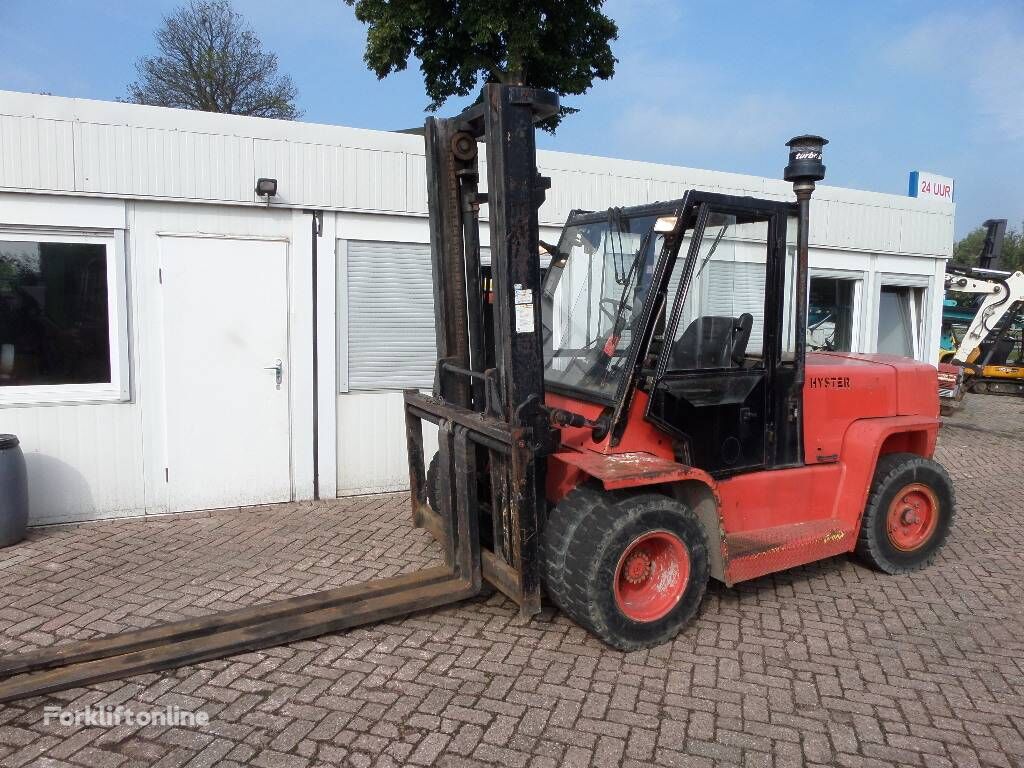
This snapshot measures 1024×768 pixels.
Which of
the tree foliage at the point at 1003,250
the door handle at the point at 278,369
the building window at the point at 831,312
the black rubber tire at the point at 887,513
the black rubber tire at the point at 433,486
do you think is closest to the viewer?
the black rubber tire at the point at 887,513

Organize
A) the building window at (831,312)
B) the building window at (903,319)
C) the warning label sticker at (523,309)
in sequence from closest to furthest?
the warning label sticker at (523,309) → the building window at (831,312) → the building window at (903,319)

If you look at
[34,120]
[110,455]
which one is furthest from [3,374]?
[34,120]

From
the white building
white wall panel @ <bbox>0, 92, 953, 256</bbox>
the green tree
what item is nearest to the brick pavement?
the white building

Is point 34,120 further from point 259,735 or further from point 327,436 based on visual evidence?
point 259,735

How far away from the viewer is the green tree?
13406 millimetres

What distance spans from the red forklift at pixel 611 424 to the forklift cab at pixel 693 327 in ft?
0.04

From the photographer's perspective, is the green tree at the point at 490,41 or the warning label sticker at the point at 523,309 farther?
the green tree at the point at 490,41

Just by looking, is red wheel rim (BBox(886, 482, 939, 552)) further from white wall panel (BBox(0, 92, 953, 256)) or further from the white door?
the white door

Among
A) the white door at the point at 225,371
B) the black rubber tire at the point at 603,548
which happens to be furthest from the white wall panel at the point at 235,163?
the black rubber tire at the point at 603,548

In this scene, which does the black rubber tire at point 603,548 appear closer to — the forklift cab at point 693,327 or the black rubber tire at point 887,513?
the forklift cab at point 693,327

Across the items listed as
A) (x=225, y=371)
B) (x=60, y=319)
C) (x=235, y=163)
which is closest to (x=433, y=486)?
(x=225, y=371)

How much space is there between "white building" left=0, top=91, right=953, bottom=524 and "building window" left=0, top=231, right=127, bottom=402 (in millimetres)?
12

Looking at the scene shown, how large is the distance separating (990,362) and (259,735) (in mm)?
19113

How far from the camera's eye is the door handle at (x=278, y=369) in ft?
22.4
